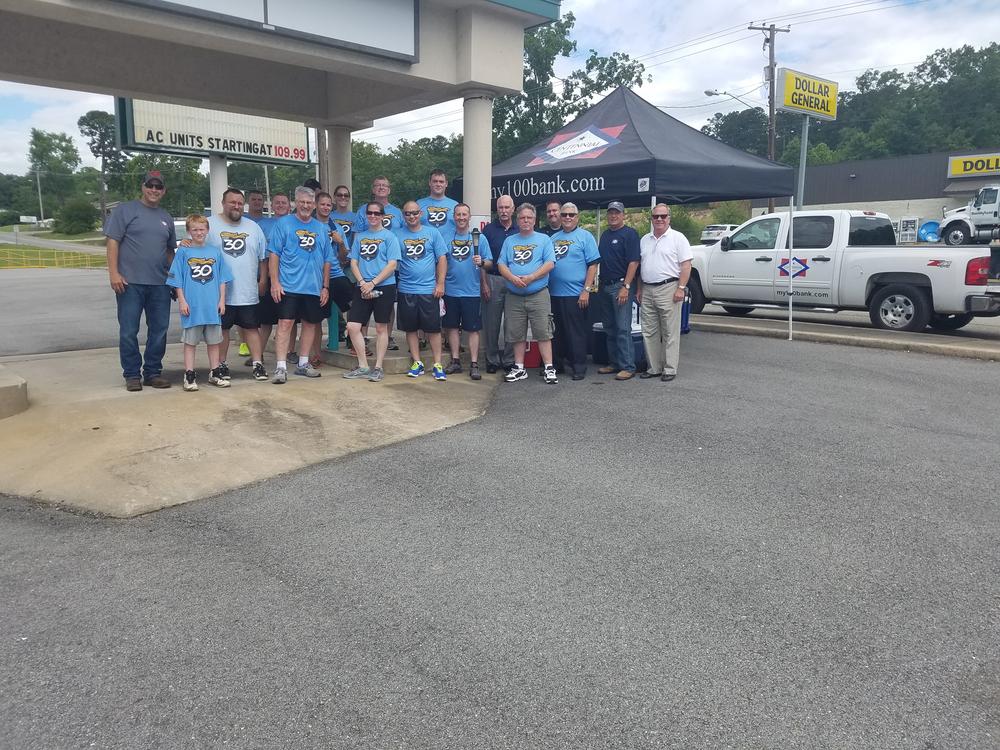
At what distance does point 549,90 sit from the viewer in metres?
52.7

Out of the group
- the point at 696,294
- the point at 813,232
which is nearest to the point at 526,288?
the point at 813,232

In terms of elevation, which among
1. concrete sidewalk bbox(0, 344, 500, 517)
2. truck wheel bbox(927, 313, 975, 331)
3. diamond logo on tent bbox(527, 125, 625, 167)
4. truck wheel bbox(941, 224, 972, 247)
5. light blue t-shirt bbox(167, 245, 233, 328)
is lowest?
concrete sidewalk bbox(0, 344, 500, 517)

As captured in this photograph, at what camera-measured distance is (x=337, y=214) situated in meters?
8.58

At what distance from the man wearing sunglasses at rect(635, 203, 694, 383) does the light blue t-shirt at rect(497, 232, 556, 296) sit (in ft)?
3.89

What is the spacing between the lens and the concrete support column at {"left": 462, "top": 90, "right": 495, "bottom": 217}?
8.91m

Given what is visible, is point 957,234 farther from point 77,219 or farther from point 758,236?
point 77,219

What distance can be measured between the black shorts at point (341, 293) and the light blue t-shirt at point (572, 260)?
7.24 ft

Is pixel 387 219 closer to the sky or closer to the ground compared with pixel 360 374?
closer to the sky

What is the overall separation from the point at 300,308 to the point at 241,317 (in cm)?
58

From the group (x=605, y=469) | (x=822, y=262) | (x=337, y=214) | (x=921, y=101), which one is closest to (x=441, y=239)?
(x=337, y=214)

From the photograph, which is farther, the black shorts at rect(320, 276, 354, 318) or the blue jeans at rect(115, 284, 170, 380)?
the black shorts at rect(320, 276, 354, 318)

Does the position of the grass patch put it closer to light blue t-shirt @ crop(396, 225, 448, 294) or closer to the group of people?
the group of people

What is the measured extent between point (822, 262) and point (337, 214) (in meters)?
7.99

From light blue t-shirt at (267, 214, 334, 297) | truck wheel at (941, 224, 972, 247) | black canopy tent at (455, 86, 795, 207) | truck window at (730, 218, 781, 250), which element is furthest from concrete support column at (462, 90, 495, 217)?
truck wheel at (941, 224, 972, 247)
